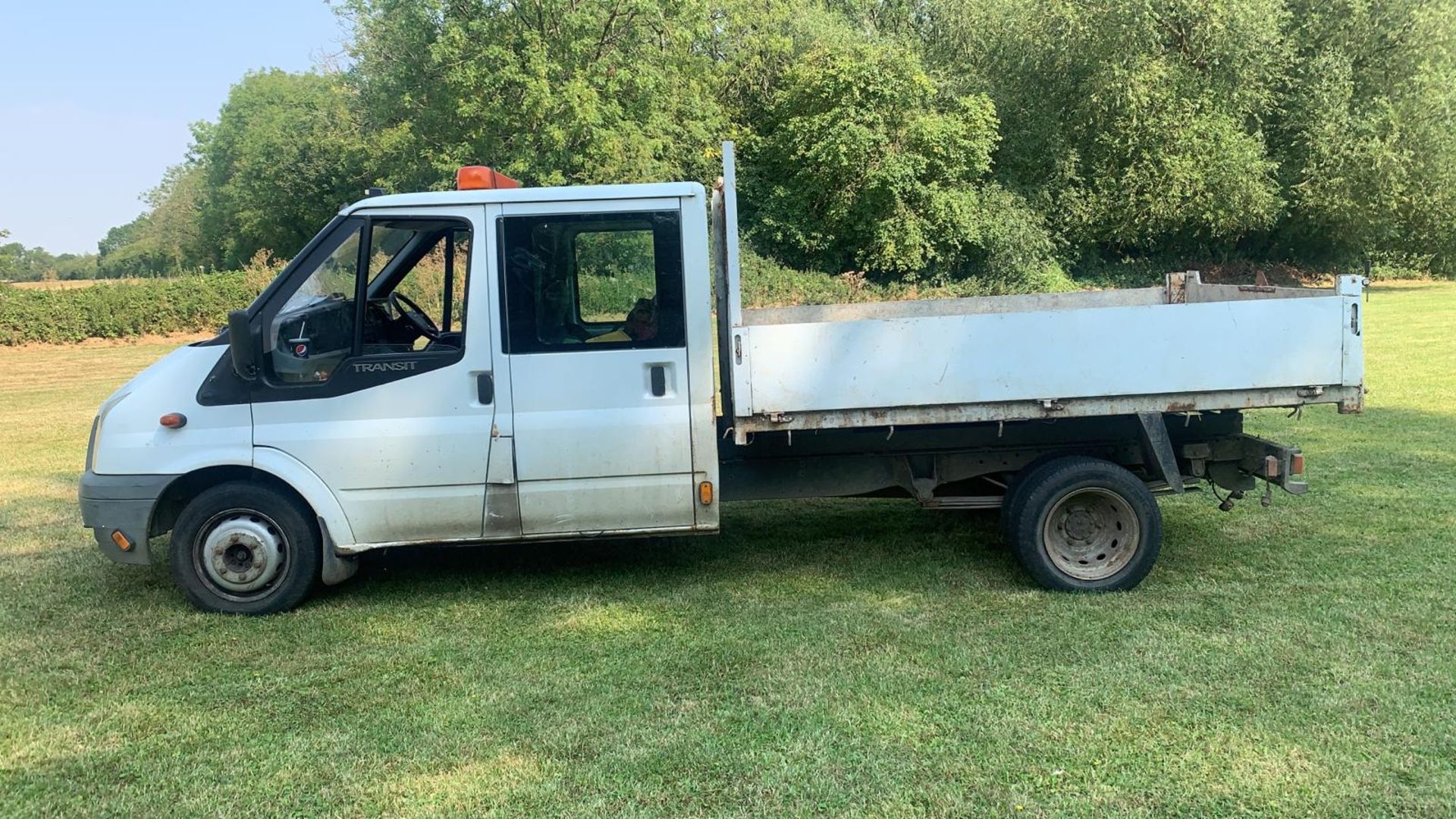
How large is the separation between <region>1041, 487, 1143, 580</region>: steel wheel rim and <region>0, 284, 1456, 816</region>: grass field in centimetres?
23

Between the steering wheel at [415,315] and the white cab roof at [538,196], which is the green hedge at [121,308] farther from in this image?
the white cab roof at [538,196]

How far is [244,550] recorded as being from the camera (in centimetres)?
514

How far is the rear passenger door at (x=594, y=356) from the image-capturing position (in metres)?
5.00

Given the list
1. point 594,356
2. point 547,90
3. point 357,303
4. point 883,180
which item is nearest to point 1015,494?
point 594,356

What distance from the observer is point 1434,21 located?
33406 millimetres

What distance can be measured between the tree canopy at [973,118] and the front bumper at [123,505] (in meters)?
25.1

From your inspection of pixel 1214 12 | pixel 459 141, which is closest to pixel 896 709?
pixel 459 141

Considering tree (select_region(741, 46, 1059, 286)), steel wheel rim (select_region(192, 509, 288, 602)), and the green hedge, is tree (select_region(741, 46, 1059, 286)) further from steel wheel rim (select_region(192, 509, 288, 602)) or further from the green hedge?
steel wheel rim (select_region(192, 509, 288, 602))

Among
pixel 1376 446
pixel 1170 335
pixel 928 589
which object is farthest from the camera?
pixel 1376 446

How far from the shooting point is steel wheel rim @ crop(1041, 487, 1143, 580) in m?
5.25

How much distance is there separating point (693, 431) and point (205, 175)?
82106 mm

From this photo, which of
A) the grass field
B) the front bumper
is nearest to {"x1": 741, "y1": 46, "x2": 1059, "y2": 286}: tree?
the grass field

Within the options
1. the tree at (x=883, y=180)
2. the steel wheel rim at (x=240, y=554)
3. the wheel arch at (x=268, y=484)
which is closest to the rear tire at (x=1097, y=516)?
the wheel arch at (x=268, y=484)

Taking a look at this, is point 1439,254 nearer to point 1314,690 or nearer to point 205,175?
point 1314,690
